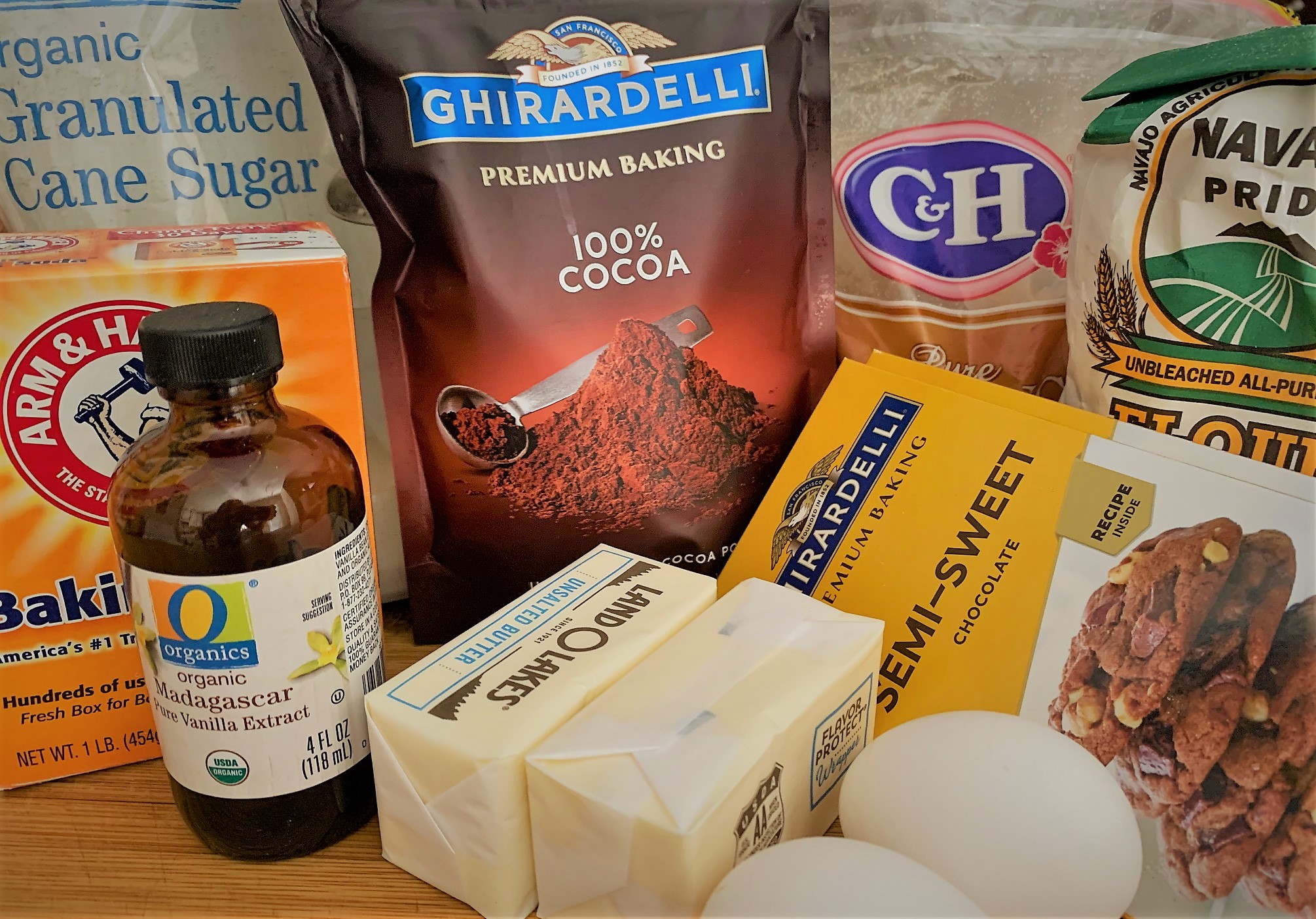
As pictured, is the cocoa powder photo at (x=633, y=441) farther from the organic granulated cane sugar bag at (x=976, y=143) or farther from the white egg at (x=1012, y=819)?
the white egg at (x=1012, y=819)

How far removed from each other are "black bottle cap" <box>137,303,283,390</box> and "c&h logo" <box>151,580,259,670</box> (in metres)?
0.10

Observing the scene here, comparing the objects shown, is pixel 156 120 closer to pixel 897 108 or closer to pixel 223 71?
pixel 223 71

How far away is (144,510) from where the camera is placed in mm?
485

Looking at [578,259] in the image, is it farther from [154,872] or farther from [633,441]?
[154,872]

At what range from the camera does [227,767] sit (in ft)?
1.67

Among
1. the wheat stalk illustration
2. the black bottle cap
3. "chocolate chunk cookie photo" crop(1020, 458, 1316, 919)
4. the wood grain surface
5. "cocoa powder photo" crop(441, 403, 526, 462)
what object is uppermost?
the black bottle cap

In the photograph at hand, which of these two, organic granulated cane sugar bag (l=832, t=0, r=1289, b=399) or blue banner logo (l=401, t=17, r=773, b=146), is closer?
blue banner logo (l=401, t=17, r=773, b=146)

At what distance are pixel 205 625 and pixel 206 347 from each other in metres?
0.14

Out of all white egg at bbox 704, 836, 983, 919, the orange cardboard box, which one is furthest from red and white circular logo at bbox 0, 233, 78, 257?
white egg at bbox 704, 836, 983, 919

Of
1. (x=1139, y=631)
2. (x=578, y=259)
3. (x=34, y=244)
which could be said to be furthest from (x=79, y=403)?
(x=1139, y=631)

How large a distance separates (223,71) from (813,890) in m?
0.66

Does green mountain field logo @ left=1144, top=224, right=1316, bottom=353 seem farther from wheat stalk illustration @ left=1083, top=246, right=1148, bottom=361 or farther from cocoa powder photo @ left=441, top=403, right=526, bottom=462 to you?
cocoa powder photo @ left=441, top=403, right=526, bottom=462

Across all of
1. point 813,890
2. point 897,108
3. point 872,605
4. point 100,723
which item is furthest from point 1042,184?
point 100,723

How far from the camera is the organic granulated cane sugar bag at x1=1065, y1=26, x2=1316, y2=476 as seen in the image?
583mm
